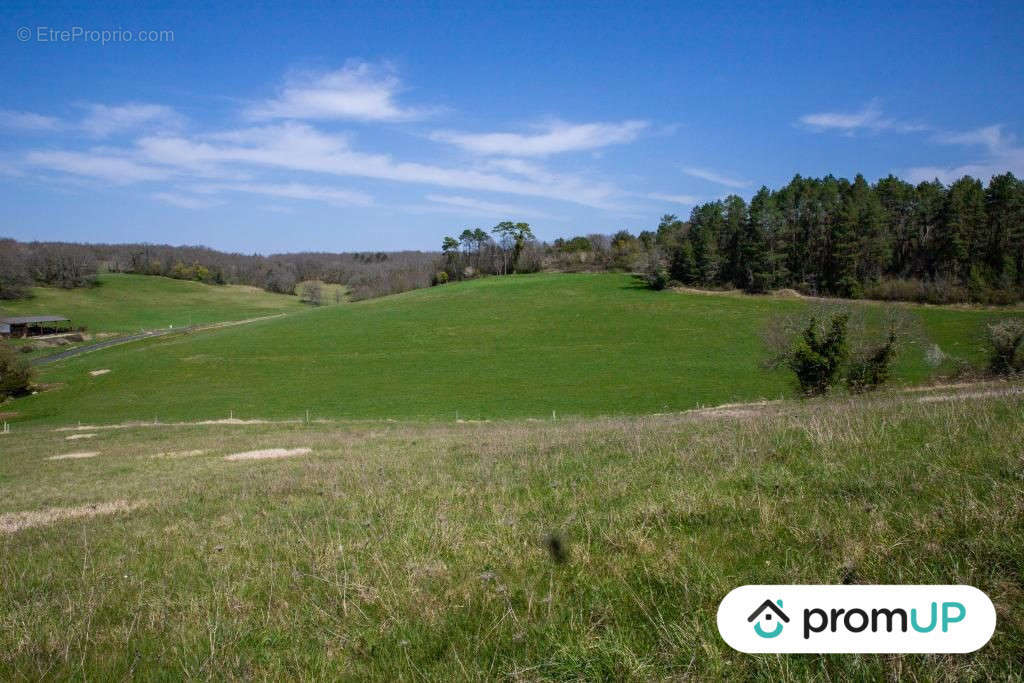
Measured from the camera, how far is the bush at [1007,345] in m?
34.9

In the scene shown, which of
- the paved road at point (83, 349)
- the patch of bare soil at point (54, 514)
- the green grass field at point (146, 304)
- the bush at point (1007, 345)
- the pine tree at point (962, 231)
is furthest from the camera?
the green grass field at point (146, 304)

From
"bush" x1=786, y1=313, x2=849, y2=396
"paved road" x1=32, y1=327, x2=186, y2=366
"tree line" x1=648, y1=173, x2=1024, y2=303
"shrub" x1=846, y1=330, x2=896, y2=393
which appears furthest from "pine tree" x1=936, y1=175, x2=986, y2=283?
"paved road" x1=32, y1=327, x2=186, y2=366

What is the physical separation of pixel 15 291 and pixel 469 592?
165 metres

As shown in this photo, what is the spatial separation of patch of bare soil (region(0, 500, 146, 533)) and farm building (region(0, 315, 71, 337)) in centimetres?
12569

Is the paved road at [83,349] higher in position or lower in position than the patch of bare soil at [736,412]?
lower

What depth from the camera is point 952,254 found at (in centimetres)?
8569

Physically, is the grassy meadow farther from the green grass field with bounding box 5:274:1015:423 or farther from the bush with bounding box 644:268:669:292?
the bush with bounding box 644:268:669:292

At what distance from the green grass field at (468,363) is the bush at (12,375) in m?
2.30

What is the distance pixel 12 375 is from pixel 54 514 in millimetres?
65730

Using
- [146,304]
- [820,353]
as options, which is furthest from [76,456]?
[146,304]

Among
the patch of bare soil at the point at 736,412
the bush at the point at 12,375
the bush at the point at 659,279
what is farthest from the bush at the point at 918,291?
the bush at the point at 12,375

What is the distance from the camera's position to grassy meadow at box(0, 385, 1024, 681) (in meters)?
3.44

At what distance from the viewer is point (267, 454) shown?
2308cm

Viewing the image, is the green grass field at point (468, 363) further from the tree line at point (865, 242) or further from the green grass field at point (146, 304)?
the green grass field at point (146, 304)
